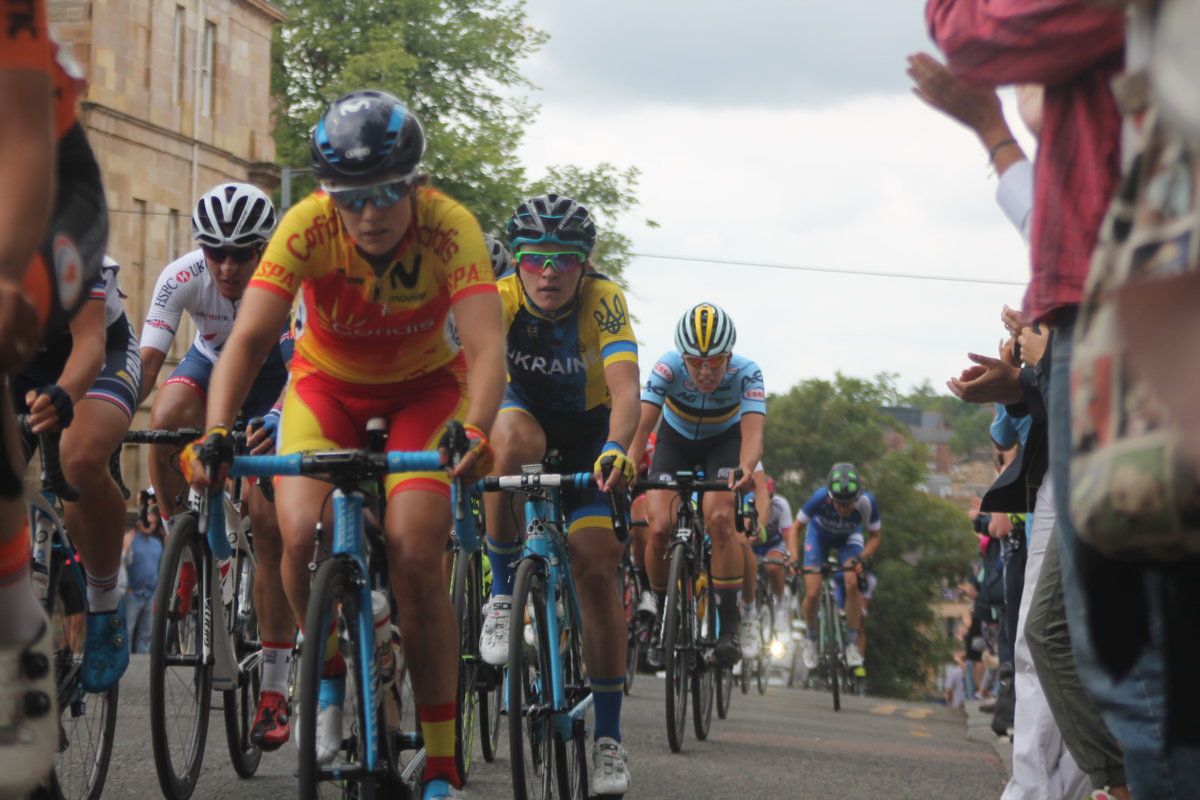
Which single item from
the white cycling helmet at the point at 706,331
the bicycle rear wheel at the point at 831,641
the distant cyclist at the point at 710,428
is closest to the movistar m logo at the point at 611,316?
the distant cyclist at the point at 710,428

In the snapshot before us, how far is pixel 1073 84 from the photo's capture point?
294cm

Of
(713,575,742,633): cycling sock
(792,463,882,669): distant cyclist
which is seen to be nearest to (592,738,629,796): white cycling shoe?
(713,575,742,633): cycling sock

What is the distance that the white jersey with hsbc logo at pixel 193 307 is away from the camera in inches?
318

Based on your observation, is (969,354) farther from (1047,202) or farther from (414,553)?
(1047,202)

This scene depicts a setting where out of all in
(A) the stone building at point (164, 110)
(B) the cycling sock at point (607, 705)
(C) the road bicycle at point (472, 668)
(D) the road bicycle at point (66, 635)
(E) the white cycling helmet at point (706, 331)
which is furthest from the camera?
(A) the stone building at point (164, 110)

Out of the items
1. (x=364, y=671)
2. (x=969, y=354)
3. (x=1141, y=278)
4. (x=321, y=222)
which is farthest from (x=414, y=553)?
(x=1141, y=278)

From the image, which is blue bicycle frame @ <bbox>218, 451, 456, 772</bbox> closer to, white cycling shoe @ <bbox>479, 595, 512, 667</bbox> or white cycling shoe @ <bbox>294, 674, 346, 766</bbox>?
white cycling shoe @ <bbox>294, 674, 346, 766</bbox>

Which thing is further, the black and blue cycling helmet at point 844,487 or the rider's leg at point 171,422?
the black and blue cycling helmet at point 844,487

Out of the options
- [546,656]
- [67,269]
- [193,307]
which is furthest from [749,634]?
[67,269]

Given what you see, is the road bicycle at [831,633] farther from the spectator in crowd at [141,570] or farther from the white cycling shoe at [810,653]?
the spectator in crowd at [141,570]

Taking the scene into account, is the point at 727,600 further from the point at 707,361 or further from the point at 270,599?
the point at 270,599

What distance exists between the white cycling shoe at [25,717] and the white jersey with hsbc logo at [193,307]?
5313 mm

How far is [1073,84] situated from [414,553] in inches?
108

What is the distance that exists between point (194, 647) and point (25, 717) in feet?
13.5
